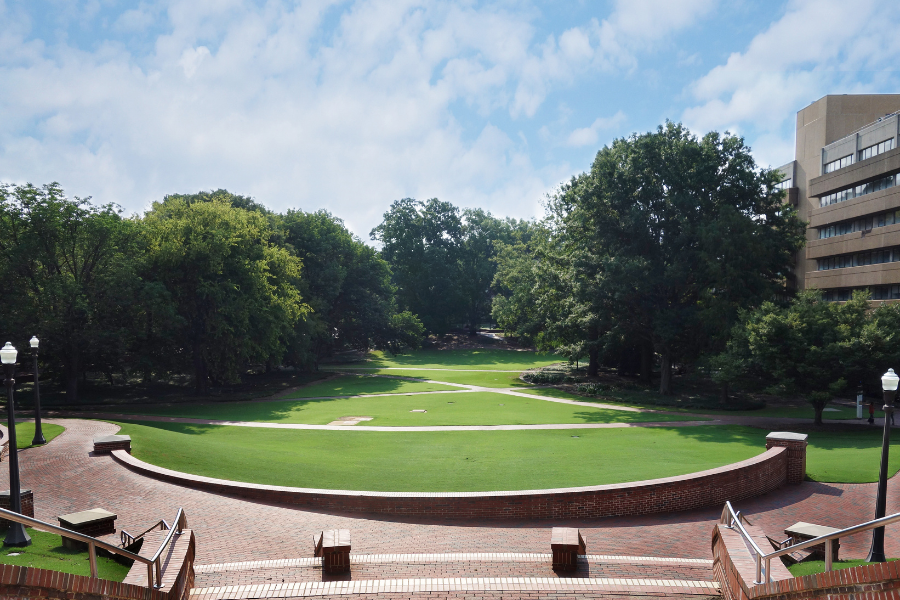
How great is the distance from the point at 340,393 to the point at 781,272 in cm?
2819

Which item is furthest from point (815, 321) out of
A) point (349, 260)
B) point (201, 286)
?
point (349, 260)

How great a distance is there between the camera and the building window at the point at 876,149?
36.4m

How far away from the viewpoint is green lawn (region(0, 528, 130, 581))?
23.8ft

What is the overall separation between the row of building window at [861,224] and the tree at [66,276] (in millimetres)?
44938

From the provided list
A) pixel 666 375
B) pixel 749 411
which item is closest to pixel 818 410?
pixel 749 411

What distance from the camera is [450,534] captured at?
1101 cm

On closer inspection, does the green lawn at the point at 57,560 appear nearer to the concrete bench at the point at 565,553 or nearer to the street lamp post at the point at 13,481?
the street lamp post at the point at 13,481

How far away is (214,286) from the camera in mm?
33375

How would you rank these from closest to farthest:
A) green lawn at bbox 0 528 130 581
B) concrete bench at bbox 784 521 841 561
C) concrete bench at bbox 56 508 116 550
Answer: green lawn at bbox 0 528 130 581 → concrete bench at bbox 784 521 841 561 → concrete bench at bbox 56 508 116 550

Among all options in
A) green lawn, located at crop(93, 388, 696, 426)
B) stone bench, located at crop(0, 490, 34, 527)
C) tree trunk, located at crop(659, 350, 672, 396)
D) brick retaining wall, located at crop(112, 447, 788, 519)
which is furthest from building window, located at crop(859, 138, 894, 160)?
stone bench, located at crop(0, 490, 34, 527)

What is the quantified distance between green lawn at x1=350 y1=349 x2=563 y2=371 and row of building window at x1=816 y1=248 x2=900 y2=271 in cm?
2585

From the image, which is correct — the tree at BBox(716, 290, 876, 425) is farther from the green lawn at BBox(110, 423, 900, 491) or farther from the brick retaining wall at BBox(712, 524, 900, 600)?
the brick retaining wall at BBox(712, 524, 900, 600)

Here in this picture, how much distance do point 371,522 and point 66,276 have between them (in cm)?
2592

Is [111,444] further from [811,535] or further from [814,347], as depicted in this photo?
[814,347]
